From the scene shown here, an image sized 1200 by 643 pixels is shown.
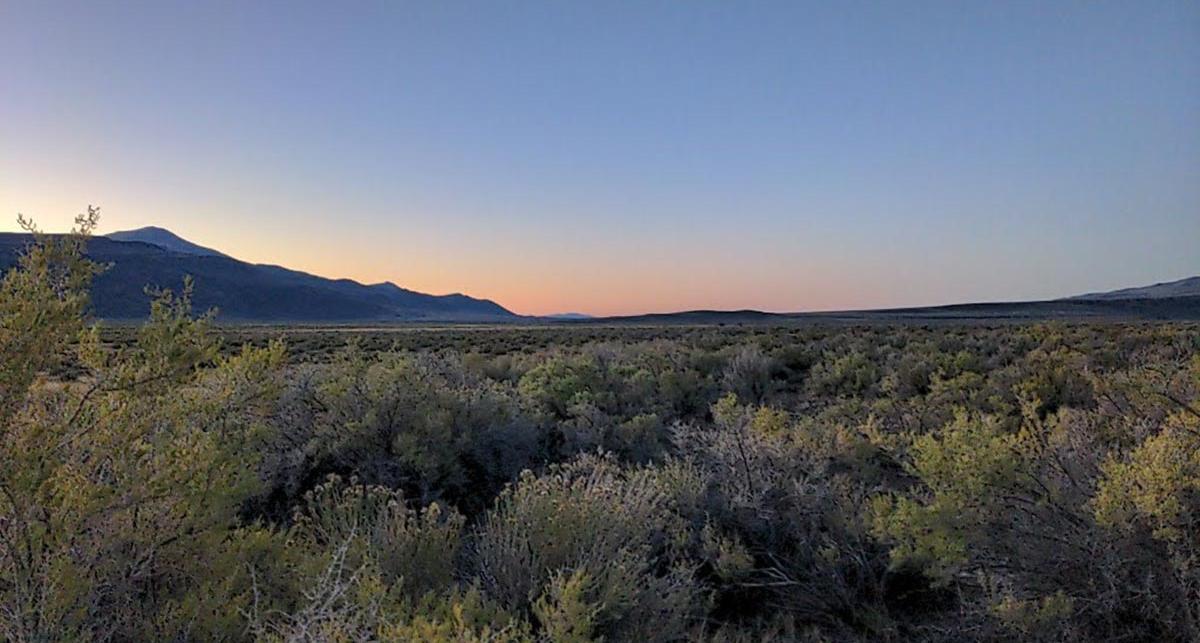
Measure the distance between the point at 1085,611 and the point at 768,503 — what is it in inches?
93.1

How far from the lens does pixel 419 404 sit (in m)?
7.78

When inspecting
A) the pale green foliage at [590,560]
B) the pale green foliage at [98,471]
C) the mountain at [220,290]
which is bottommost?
the pale green foliage at [590,560]

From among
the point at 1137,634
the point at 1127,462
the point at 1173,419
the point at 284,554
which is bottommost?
the point at 1137,634

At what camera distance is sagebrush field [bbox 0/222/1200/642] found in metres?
3.27

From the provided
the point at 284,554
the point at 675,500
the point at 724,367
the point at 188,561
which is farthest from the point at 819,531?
the point at 724,367

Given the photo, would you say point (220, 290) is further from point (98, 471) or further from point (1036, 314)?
point (98, 471)

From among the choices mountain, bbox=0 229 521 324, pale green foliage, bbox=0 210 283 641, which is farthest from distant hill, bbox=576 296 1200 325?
mountain, bbox=0 229 521 324

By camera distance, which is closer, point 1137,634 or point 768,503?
point 1137,634

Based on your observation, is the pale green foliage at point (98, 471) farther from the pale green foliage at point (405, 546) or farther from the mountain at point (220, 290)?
the mountain at point (220, 290)

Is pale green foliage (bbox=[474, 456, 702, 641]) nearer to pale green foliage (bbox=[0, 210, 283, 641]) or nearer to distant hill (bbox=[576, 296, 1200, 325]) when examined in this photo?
pale green foliage (bbox=[0, 210, 283, 641])

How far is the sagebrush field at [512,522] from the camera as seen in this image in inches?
129

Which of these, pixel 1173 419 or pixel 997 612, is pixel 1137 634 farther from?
pixel 1173 419

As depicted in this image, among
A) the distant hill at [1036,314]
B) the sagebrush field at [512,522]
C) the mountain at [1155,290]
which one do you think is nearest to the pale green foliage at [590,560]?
the sagebrush field at [512,522]

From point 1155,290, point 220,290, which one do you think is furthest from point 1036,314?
point 220,290
